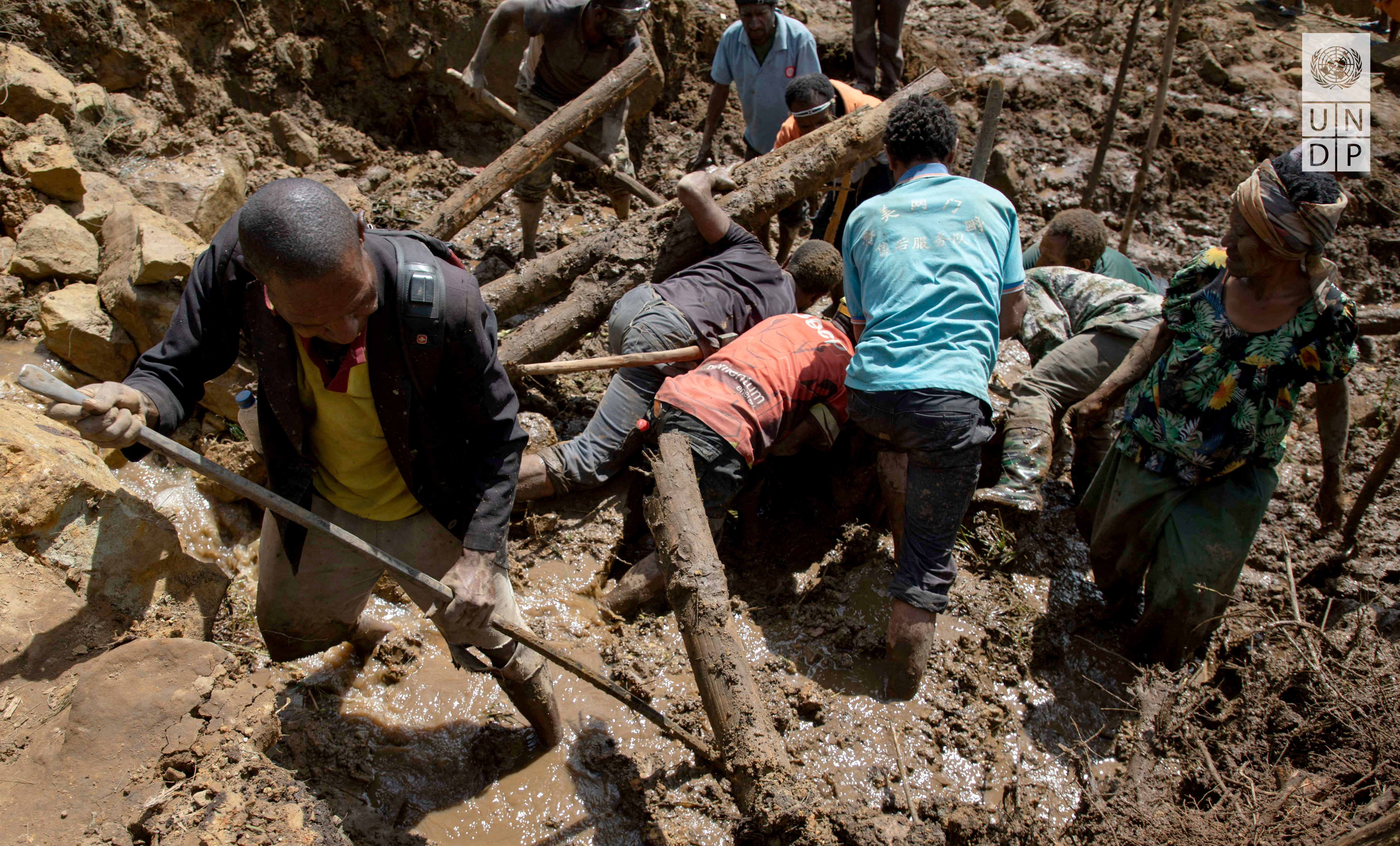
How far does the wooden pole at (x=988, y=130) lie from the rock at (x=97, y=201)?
177 inches

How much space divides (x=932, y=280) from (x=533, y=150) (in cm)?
284

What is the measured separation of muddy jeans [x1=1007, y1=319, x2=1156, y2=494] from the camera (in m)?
3.89

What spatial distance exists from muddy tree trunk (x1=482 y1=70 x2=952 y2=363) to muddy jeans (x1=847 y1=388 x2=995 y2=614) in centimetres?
176

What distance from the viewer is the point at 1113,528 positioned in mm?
3371

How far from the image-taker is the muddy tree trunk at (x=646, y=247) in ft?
14.0

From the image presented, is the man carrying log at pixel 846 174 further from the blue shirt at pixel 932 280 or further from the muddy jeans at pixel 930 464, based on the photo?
the muddy jeans at pixel 930 464

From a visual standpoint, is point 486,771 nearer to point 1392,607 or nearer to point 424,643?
point 424,643

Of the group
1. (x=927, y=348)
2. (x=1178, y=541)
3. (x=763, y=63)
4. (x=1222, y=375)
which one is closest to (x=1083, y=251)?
(x=1222, y=375)

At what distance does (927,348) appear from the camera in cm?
287

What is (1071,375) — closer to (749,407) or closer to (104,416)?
(749,407)

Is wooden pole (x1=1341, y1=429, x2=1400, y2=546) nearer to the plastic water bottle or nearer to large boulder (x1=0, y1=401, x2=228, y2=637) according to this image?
the plastic water bottle

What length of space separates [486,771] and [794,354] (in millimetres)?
1957

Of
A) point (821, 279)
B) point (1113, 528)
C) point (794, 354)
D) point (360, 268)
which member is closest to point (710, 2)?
point (821, 279)

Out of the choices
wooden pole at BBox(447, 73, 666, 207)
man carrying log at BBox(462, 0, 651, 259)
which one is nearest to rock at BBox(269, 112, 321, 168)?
wooden pole at BBox(447, 73, 666, 207)
